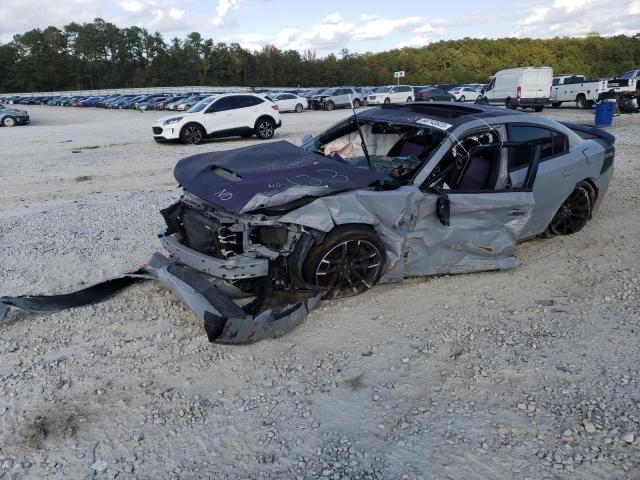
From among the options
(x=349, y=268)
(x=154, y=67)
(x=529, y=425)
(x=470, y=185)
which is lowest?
(x=529, y=425)

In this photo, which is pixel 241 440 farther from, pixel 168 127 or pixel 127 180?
pixel 168 127

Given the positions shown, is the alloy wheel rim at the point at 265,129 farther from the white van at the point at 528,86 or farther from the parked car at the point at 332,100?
the parked car at the point at 332,100

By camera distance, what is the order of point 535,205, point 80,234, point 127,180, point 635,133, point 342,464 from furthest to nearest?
point 635,133
point 127,180
point 80,234
point 535,205
point 342,464

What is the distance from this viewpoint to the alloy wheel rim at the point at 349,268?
4.37 m

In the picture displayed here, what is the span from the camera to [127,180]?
1065 centimetres

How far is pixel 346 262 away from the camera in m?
4.45

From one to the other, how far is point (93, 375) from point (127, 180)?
766 centimetres

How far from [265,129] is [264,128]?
0.05m

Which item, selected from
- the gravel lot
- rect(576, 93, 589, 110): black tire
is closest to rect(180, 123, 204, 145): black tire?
the gravel lot

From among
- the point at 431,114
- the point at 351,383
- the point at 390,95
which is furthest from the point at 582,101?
the point at 351,383

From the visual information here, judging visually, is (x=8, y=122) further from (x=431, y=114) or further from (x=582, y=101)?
(x=582, y=101)

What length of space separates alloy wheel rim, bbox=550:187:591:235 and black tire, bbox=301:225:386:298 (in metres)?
2.73

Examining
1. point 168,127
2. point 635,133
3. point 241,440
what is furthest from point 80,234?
point 635,133

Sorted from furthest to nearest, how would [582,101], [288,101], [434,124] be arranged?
[288,101]
[582,101]
[434,124]
